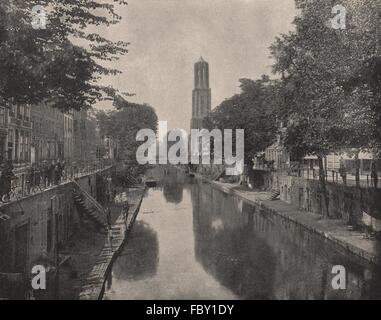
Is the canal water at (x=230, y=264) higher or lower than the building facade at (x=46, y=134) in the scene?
lower

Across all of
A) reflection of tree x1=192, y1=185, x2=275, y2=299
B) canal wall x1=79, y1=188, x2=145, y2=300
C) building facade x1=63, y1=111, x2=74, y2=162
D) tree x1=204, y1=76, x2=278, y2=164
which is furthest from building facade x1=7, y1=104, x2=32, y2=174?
tree x1=204, y1=76, x2=278, y2=164

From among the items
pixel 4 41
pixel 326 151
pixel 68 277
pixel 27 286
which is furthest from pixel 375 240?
pixel 4 41

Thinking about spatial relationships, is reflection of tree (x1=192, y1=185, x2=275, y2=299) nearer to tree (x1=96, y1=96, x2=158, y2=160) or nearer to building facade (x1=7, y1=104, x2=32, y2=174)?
building facade (x1=7, y1=104, x2=32, y2=174)

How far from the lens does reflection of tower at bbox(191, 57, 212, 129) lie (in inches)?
6909

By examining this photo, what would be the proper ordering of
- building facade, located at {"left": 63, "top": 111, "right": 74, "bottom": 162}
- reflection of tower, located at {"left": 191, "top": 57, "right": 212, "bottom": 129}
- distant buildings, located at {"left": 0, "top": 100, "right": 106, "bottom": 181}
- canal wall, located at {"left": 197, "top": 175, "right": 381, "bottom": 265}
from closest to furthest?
1. canal wall, located at {"left": 197, "top": 175, "right": 381, "bottom": 265}
2. distant buildings, located at {"left": 0, "top": 100, "right": 106, "bottom": 181}
3. building facade, located at {"left": 63, "top": 111, "right": 74, "bottom": 162}
4. reflection of tower, located at {"left": 191, "top": 57, "right": 212, "bottom": 129}

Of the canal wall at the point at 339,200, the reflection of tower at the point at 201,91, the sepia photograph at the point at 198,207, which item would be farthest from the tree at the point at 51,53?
the reflection of tower at the point at 201,91

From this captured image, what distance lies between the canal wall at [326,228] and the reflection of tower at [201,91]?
5060 inches

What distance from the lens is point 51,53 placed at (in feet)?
49.5

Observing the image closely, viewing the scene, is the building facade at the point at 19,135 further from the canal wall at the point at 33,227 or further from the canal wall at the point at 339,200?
the canal wall at the point at 339,200

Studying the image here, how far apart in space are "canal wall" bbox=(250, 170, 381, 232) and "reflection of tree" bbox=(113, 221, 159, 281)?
41.6ft

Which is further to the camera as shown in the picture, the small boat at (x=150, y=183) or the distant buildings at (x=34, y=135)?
the small boat at (x=150, y=183)

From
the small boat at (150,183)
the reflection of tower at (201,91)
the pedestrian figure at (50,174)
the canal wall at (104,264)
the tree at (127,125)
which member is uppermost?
the reflection of tower at (201,91)

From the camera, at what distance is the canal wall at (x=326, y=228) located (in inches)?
908
